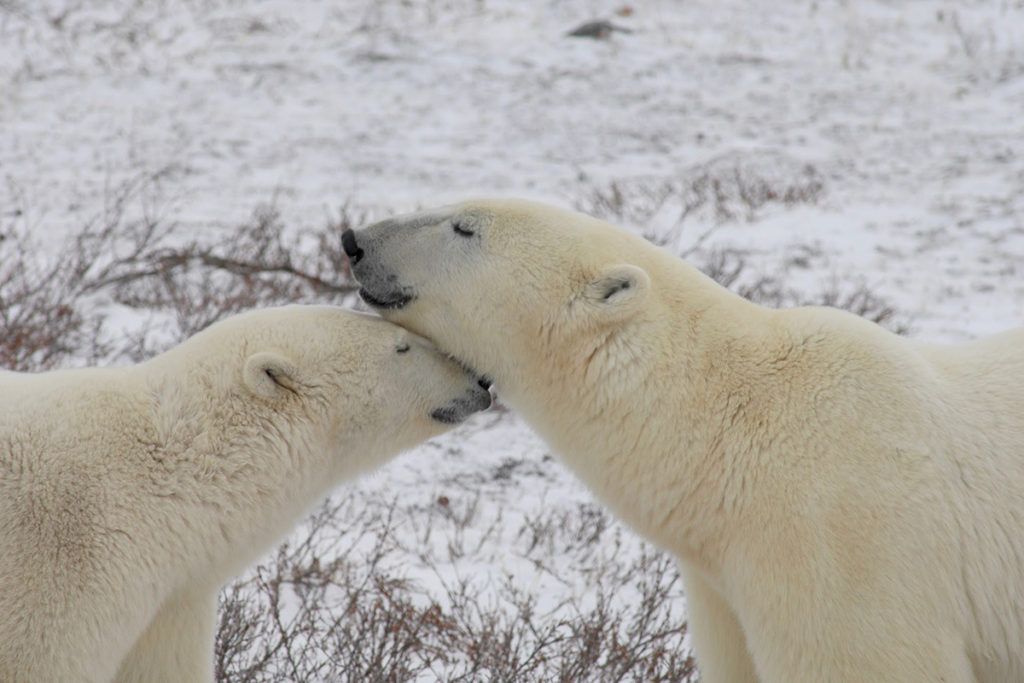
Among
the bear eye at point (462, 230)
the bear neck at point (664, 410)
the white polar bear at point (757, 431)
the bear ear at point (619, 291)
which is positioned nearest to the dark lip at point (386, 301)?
the white polar bear at point (757, 431)

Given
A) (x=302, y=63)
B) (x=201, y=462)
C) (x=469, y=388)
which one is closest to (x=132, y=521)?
(x=201, y=462)

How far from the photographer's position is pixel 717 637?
7.95ft

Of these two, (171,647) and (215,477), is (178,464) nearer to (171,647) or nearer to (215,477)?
(215,477)

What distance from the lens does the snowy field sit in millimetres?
3498

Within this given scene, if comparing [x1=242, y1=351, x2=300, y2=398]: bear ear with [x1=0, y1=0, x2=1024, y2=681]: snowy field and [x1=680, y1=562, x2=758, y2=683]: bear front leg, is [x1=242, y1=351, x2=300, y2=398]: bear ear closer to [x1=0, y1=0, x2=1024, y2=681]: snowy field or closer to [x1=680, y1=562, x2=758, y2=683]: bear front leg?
[x1=0, y1=0, x2=1024, y2=681]: snowy field

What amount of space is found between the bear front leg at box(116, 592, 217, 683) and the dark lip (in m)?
0.72

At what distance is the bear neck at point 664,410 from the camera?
223cm

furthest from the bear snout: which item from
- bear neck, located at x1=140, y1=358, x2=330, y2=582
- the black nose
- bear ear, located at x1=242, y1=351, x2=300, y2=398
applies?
bear neck, located at x1=140, y1=358, x2=330, y2=582

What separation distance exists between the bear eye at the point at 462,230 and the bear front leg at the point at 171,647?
3.11 ft

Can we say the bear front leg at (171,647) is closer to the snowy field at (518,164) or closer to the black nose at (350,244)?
the snowy field at (518,164)

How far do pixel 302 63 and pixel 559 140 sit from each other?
2.89 meters

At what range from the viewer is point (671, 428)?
2.25m

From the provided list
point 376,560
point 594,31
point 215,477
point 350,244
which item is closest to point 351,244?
point 350,244

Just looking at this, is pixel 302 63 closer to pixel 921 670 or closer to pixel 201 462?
pixel 201 462
